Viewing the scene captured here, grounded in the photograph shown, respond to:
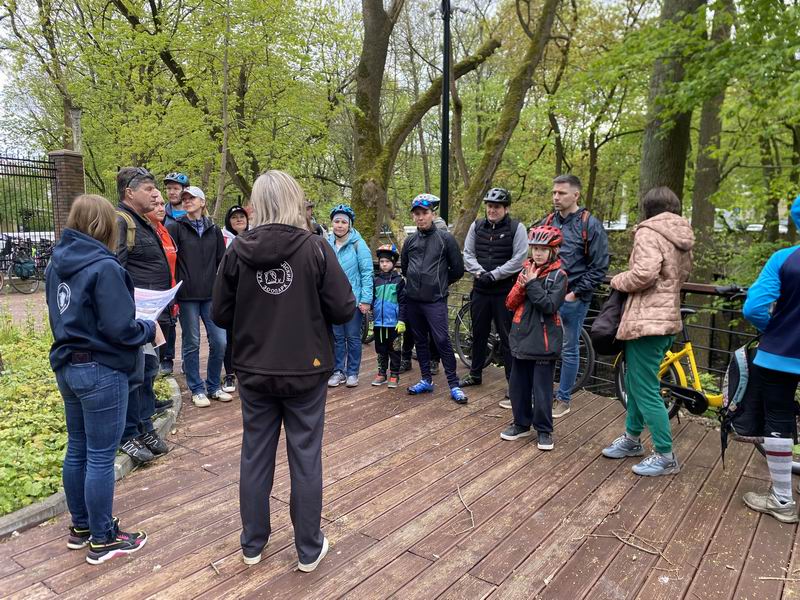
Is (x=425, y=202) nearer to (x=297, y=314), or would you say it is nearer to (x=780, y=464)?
(x=297, y=314)

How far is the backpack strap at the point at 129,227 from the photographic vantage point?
418 centimetres

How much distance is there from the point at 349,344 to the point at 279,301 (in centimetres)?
346

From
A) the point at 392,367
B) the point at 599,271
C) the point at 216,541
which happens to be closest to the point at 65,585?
the point at 216,541

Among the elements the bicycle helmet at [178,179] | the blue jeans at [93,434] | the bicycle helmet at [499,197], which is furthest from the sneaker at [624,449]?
the bicycle helmet at [178,179]

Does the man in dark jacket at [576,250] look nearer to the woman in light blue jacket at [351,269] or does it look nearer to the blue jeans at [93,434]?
the woman in light blue jacket at [351,269]

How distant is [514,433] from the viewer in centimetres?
459

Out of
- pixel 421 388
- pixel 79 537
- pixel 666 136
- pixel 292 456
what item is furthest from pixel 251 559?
pixel 666 136

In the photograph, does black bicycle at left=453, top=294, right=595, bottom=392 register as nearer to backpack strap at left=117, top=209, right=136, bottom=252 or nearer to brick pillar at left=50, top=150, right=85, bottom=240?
backpack strap at left=117, top=209, right=136, bottom=252

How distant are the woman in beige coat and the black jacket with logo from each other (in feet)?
7.34

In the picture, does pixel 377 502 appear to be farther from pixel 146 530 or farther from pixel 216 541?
pixel 146 530

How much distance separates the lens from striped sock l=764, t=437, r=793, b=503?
329 centimetres

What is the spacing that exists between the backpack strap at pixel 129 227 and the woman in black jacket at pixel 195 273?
2.67ft

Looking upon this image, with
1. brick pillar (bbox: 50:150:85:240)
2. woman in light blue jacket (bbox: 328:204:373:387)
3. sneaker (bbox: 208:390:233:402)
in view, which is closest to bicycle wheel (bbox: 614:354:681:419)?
woman in light blue jacket (bbox: 328:204:373:387)

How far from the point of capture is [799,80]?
6250 millimetres
